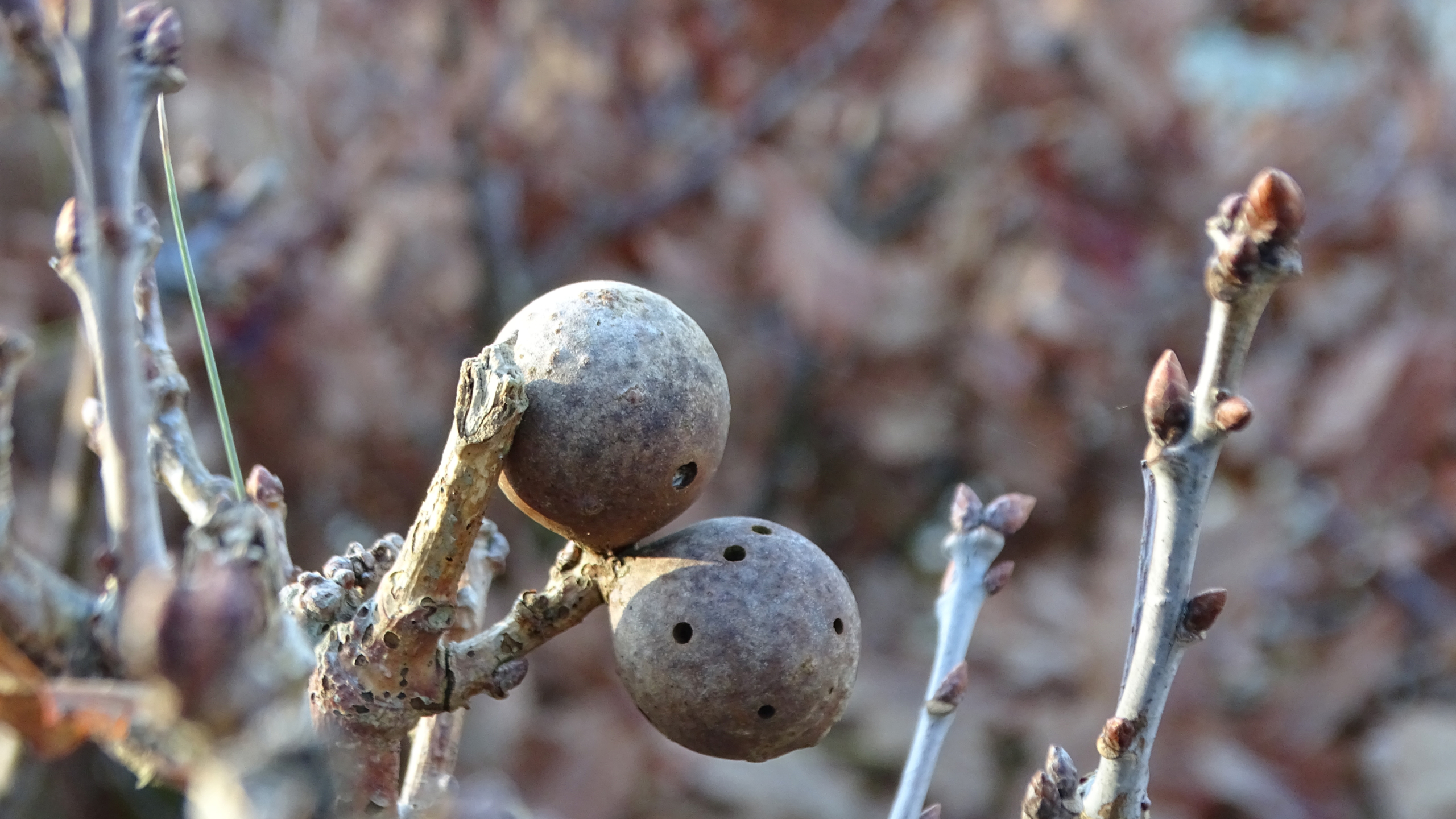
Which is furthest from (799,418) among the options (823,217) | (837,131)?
(837,131)

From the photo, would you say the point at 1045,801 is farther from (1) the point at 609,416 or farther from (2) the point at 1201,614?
(1) the point at 609,416

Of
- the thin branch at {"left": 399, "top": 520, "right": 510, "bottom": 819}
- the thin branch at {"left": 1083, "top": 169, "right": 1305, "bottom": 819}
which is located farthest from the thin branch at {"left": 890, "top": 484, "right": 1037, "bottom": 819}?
the thin branch at {"left": 399, "top": 520, "right": 510, "bottom": 819}

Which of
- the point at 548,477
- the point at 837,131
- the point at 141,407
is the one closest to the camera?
the point at 141,407

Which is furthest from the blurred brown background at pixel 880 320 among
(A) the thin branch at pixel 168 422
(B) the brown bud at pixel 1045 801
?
(B) the brown bud at pixel 1045 801

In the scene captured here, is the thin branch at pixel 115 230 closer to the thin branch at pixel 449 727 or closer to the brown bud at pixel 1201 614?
the thin branch at pixel 449 727

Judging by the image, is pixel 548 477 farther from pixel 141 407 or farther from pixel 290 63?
pixel 290 63

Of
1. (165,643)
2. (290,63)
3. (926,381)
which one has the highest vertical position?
(290,63)

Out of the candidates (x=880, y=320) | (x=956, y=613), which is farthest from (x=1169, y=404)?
(x=880, y=320)
